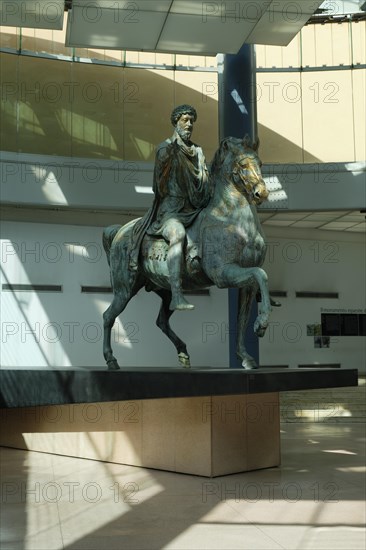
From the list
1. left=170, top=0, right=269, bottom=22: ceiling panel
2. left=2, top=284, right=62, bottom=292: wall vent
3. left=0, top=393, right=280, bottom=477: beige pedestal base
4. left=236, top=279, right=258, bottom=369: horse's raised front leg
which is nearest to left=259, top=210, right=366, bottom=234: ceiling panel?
left=2, top=284, right=62, bottom=292: wall vent

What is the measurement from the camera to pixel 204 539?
7156mm

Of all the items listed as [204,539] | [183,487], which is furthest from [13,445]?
[204,539]

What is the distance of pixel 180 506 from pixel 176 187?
397 cm

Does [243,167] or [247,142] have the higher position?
[247,142]

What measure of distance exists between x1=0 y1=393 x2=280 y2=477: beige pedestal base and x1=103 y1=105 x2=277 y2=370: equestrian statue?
3.12 meters

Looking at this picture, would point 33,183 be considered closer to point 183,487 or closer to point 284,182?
point 284,182

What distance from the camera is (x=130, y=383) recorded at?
139 inches

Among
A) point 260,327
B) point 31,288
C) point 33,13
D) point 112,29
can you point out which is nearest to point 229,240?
point 260,327

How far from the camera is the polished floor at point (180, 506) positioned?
7117mm

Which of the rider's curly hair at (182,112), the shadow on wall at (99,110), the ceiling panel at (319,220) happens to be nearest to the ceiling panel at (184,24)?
the shadow on wall at (99,110)

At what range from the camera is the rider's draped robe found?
764 cm

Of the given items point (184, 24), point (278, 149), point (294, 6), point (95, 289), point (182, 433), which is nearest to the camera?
point (182, 433)

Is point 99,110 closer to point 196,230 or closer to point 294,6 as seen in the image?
point 294,6

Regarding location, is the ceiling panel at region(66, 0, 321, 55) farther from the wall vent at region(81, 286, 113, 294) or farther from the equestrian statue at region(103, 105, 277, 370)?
the wall vent at region(81, 286, 113, 294)
